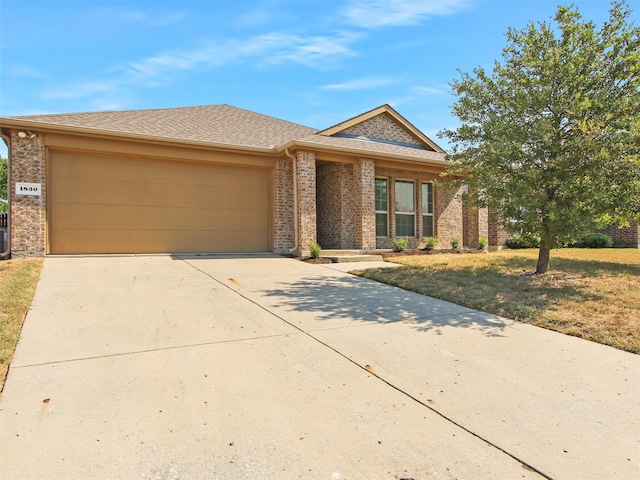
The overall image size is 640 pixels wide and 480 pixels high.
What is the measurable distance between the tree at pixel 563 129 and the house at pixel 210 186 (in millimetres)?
1844

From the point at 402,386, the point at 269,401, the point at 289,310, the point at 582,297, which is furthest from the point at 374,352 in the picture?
the point at 582,297

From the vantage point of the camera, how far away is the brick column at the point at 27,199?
10000mm

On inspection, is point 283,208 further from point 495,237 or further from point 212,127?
point 495,237

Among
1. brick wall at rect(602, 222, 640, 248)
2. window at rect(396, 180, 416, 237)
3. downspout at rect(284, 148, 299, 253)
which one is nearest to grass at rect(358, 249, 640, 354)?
downspout at rect(284, 148, 299, 253)

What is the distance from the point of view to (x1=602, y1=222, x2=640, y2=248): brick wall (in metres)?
17.3

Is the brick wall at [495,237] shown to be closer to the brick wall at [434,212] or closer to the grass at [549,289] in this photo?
the brick wall at [434,212]

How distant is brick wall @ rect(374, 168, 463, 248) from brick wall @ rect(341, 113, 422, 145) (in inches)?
86.0

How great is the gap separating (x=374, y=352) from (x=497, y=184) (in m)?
4.98

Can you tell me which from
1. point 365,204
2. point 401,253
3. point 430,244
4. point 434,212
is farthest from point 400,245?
point 434,212

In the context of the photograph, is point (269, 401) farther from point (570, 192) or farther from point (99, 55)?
point (99, 55)

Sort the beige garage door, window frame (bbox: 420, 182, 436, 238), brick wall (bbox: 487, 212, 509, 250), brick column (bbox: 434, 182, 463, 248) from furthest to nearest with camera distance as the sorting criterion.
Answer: brick wall (bbox: 487, 212, 509, 250) < brick column (bbox: 434, 182, 463, 248) < window frame (bbox: 420, 182, 436, 238) < the beige garage door

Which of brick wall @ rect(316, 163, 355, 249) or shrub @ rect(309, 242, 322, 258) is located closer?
shrub @ rect(309, 242, 322, 258)

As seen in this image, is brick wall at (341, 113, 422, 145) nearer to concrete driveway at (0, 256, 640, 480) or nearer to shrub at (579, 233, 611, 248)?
shrub at (579, 233, 611, 248)

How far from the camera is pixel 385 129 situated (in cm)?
1600
